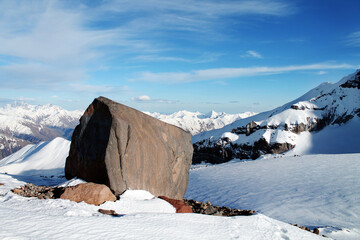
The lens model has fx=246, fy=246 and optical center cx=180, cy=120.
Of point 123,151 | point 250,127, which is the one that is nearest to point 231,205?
point 123,151

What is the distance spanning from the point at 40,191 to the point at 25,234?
4343mm

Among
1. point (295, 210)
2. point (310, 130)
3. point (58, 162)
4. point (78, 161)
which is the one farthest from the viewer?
point (310, 130)

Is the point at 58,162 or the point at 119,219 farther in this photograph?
the point at 58,162

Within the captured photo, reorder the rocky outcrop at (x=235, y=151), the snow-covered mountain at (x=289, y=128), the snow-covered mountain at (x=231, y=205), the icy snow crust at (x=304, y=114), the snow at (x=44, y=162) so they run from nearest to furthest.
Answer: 1. the snow-covered mountain at (x=231, y=205)
2. the snow at (x=44, y=162)
3. the rocky outcrop at (x=235, y=151)
4. the snow-covered mountain at (x=289, y=128)
5. the icy snow crust at (x=304, y=114)

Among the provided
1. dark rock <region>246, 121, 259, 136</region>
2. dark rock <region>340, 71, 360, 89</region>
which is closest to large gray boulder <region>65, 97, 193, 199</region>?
dark rock <region>246, 121, 259, 136</region>

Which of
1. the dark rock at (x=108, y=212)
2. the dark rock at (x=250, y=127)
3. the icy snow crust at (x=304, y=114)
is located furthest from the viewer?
the dark rock at (x=250, y=127)

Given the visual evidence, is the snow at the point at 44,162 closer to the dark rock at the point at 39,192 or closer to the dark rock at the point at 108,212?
the dark rock at the point at 39,192

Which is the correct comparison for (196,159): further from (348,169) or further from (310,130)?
(348,169)

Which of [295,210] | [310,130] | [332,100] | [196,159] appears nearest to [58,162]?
[196,159]

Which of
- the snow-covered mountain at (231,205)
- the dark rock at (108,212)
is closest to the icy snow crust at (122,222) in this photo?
the snow-covered mountain at (231,205)

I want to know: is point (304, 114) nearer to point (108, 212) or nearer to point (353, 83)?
point (353, 83)

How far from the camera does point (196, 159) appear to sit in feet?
244

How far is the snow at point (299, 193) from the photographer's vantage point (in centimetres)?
1295

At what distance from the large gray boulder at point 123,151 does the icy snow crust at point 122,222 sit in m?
0.78
